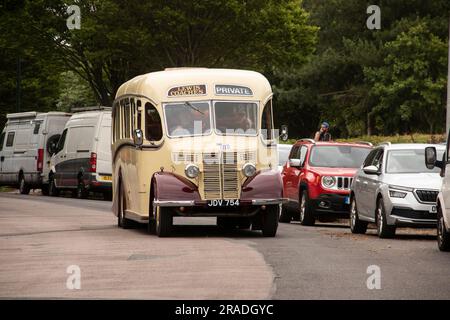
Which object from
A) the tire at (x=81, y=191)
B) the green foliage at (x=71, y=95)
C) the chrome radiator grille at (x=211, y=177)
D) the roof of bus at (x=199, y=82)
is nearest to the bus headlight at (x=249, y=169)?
the chrome radiator grille at (x=211, y=177)

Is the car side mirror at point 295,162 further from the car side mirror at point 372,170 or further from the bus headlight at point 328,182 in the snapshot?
the car side mirror at point 372,170

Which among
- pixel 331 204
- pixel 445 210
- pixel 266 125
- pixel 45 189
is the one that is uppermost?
pixel 266 125

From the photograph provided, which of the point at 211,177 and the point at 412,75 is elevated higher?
the point at 412,75

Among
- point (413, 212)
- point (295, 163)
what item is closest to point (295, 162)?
point (295, 163)

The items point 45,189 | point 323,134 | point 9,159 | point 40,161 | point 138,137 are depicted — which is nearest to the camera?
point 138,137

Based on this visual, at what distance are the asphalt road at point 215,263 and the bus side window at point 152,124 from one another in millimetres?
1718

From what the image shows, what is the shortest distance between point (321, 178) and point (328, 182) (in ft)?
0.56

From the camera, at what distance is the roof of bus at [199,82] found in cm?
2258

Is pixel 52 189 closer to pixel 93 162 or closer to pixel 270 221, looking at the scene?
pixel 93 162

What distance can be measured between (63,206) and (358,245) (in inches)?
655

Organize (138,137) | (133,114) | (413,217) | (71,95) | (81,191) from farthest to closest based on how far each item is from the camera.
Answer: (71,95) → (81,191) → (133,114) → (138,137) → (413,217)

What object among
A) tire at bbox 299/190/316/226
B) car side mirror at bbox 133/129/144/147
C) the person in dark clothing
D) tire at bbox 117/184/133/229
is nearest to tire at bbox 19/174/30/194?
the person in dark clothing

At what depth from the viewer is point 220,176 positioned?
21594 mm
